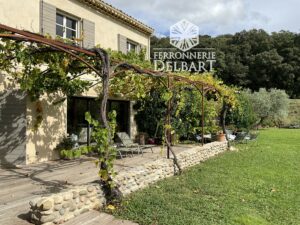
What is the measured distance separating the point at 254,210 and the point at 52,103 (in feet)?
23.4

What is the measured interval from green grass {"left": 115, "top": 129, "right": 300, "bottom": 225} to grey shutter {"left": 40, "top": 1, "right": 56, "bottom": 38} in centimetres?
629

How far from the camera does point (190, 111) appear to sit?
17047mm

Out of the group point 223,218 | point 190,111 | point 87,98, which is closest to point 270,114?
point 190,111

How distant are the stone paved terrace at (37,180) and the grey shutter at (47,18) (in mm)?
4322

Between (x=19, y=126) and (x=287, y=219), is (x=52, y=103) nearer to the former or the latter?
(x=19, y=126)

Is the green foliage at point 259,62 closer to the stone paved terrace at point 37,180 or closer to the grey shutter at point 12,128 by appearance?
the stone paved terrace at point 37,180

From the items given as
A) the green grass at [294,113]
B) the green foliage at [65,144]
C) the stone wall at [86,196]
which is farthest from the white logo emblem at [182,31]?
the green grass at [294,113]

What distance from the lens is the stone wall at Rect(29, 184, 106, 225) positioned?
526cm

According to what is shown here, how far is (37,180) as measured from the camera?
322 inches

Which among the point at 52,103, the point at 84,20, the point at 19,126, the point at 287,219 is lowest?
the point at 287,219

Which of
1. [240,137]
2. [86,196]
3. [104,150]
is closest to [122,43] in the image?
[240,137]

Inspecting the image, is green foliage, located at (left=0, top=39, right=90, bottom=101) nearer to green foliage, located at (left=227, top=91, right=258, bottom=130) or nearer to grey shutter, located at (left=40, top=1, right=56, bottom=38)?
grey shutter, located at (left=40, top=1, right=56, bottom=38)

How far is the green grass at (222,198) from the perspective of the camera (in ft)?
20.2

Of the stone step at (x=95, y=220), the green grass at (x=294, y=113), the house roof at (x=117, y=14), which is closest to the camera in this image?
the stone step at (x=95, y=220)
